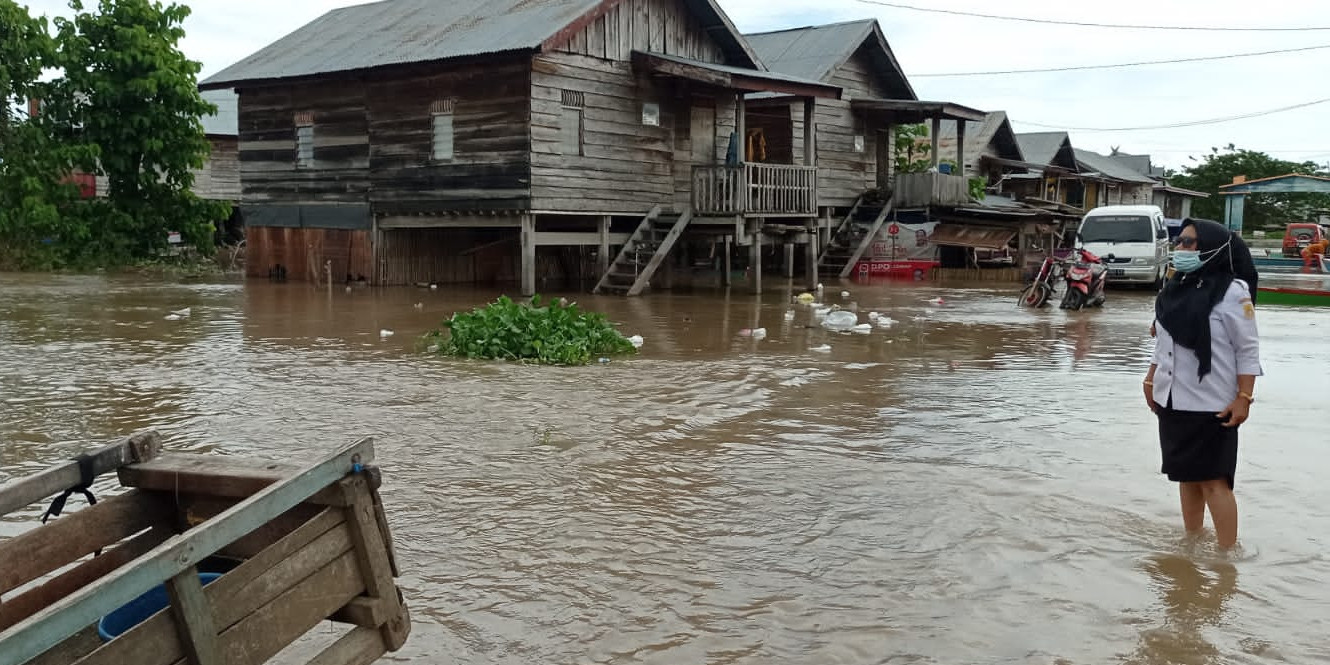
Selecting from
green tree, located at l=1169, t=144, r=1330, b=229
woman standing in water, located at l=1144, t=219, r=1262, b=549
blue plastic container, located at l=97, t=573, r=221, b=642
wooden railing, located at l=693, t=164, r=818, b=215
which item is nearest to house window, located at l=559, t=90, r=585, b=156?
wooden railing, located at l=693, t=164, r=818, b=215

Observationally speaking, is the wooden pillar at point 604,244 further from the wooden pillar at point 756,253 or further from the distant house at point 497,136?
the wooden pillar at point 756,253

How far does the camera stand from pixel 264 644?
2.79m

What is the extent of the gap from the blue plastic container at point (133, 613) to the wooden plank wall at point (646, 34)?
17.1 meters

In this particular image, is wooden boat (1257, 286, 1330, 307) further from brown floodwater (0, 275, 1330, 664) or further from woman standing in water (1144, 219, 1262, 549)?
woman standing in water (1144, 219, 1262, 549)

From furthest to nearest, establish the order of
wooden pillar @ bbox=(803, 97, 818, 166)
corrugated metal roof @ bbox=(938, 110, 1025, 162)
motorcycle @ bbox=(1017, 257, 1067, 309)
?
corrugated metal roof @ bbox=(938, 110, 1025, 162) → wooden pillar @ bbox=(803, 97, 818, 166) → motorcycle @ bbox=(1017, 257, 1067, 309)

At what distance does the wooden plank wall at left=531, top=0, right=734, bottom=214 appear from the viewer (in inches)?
761

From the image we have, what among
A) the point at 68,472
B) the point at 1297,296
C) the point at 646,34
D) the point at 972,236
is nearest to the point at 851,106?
the point at 972,236

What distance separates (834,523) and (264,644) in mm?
3390

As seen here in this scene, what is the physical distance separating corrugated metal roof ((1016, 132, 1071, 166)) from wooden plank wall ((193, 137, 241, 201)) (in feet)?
90.2

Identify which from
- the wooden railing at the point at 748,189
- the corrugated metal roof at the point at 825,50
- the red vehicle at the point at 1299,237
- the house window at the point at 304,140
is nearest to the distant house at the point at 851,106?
the corrugated metal roof at the point at 825,50

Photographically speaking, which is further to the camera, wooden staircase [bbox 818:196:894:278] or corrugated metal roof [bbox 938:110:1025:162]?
corrugated metal roof [bbox 938:110:1025:162]

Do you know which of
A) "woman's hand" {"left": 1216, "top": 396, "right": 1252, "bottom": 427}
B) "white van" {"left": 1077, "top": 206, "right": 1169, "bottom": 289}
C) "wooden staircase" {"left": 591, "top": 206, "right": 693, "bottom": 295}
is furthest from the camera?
"white van" {"left": 1077, "top": 206, "right": 1169, "bottom": 289}

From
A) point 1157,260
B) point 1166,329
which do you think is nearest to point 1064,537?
point 1166,329

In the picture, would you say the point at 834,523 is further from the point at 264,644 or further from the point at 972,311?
the point at 972,311
